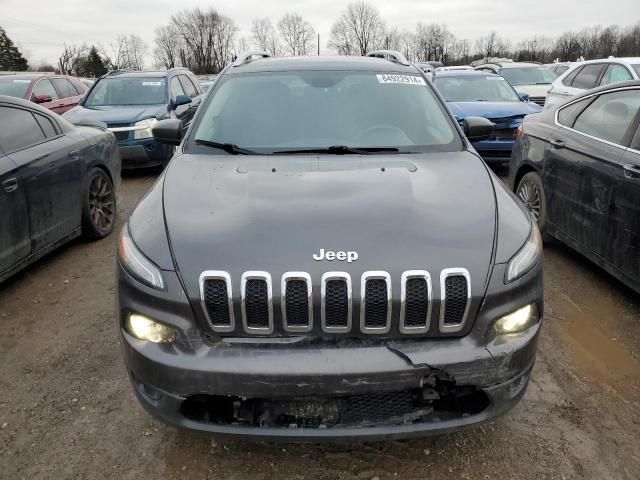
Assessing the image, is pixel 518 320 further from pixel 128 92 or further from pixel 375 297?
pixel 128 92

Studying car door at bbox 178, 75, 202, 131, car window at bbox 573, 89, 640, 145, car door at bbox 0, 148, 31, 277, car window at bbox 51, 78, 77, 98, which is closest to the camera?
car door at bbox 0, 148, 31, 277

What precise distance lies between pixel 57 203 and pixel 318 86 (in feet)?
8.81

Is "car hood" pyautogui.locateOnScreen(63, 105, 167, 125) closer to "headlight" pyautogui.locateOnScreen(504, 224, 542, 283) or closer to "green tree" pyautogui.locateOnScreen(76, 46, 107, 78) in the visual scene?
"headlight" pyautogui.locateOnScreen(504, 224, 542, 283)

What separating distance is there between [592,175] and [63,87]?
1172cm

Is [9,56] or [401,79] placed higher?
[9,56]

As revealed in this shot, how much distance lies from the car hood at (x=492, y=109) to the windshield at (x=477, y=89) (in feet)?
2.00

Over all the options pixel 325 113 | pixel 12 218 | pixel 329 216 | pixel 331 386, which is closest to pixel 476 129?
pixel 325 113

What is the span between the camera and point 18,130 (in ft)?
14.7

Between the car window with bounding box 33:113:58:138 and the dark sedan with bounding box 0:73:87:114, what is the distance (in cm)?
582

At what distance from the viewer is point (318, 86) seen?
3510mm

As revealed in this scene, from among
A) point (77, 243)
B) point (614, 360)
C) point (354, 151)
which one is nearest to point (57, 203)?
point (77, 243)

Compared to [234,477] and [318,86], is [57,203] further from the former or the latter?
[234,477]

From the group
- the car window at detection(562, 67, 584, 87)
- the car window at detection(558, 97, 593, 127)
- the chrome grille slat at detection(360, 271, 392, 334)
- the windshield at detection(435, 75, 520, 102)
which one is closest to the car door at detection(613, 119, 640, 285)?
the car window at detection(558, 97, 593, 127)

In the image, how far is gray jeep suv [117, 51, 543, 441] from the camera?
1980 mm
